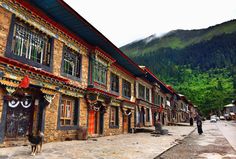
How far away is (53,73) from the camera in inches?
418

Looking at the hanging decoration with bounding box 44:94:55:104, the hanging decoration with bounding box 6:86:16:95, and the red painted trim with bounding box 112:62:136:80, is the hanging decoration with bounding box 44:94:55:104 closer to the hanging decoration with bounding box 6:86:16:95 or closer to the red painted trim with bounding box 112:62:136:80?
the hanging decoration with bounding box 6:86:16:95

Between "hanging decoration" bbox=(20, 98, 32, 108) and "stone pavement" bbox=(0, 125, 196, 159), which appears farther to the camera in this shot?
→ "hanging decoration" bbox=(20, 98, 32, 108)

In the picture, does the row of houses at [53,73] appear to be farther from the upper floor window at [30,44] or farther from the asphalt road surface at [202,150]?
the asphalt road surface at [202,150]

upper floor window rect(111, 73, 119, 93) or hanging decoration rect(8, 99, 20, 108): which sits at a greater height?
upper floor window rect(111, 73, 119, 93)

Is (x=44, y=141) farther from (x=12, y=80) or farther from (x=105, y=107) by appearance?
(x=105, y=107)

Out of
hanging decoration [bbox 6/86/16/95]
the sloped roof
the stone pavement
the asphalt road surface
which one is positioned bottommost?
the asphalt road surface

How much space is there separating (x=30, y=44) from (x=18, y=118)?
136 inches

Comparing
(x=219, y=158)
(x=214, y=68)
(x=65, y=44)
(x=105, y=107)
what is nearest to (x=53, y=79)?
(x=65, y=44)

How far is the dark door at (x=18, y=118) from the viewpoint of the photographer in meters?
8.39

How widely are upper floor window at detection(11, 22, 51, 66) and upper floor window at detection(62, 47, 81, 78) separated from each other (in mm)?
1377

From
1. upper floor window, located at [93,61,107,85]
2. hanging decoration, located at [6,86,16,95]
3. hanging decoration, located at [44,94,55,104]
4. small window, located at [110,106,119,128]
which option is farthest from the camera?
small window, located at [110,106,119,128]

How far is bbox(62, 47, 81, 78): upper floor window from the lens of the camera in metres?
11.9

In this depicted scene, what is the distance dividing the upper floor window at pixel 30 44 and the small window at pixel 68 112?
2.55m

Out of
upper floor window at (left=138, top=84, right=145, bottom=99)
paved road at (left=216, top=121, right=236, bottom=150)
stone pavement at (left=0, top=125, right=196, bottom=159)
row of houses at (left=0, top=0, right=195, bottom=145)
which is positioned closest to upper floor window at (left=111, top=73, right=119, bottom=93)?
row of houses at (left=0, top=0, right=195, bottom=145)
